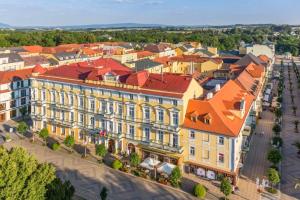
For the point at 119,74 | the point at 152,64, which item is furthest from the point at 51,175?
the point at 152,64

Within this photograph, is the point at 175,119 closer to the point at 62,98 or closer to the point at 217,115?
the point at 217,115

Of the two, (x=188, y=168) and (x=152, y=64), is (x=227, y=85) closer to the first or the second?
(x=188, y=168)

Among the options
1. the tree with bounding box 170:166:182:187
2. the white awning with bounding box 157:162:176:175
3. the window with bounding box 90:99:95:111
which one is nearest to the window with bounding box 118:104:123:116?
the window with bounding box 90:99:95:111

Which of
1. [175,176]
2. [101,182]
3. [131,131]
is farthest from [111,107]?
[175,176]

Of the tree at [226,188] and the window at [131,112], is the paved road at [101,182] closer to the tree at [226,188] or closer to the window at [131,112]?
the tree at [226,188]

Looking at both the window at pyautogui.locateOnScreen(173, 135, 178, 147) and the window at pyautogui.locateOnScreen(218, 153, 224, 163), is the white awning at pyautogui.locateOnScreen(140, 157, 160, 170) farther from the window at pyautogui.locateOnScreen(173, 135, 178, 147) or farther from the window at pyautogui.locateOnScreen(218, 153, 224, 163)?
the window at pyautogui.locateOnScreen(218, 153, 224, 163)

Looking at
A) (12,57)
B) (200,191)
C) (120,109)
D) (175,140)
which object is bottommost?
(200,191)
